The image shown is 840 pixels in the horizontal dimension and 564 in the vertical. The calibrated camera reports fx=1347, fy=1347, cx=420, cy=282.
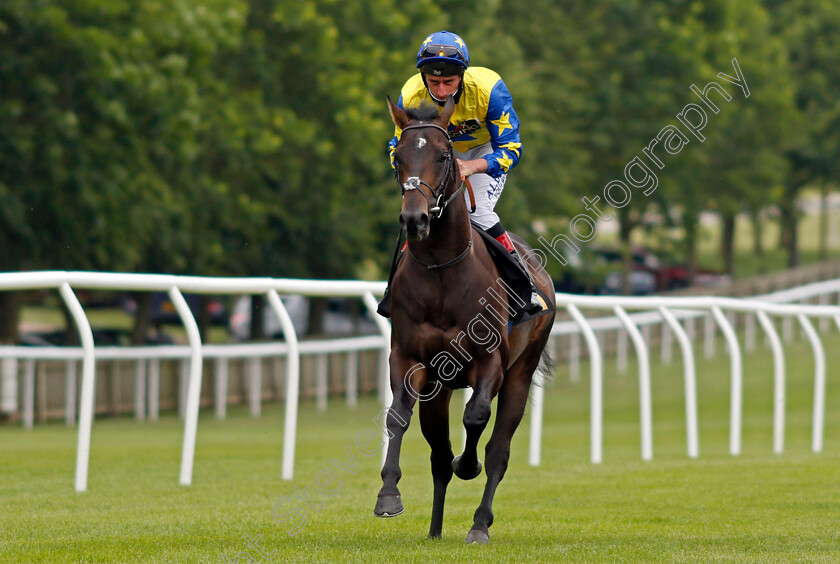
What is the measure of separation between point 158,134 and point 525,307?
13.3 metres

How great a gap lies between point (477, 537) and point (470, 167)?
1577 millimetres

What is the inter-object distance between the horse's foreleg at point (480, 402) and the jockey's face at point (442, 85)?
3.91 feet

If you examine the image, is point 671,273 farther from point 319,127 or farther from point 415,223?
point 415,223

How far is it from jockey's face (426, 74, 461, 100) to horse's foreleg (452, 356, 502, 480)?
1192mm

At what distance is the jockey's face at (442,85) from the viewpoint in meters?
5.92

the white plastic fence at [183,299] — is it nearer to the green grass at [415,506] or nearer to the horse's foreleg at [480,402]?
the green grass at [415,506]

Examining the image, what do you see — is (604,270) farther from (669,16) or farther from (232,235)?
(232,235)

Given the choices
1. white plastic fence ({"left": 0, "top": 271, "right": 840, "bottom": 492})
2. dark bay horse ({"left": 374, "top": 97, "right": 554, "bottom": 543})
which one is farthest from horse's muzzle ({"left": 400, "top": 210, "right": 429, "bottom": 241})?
white plastic fence ({"left": 0, "top": 271, "right": 840, "bottom": 492})

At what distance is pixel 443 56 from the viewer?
5.82 meters

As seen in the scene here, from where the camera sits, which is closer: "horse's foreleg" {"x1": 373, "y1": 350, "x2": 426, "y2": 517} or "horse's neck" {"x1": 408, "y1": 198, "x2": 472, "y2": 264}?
"horse's foreleg" {"x1": 373, "y1": 350, "x2": 426, "y2": 517}

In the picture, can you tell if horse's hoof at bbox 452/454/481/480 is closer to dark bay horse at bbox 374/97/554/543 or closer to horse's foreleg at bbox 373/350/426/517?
dark bay horse at bbox 374/97/554/543

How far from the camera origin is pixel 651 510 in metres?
6.73

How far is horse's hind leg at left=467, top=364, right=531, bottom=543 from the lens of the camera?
5672 mm

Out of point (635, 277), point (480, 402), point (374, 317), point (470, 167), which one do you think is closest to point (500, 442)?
point (480, 402)
